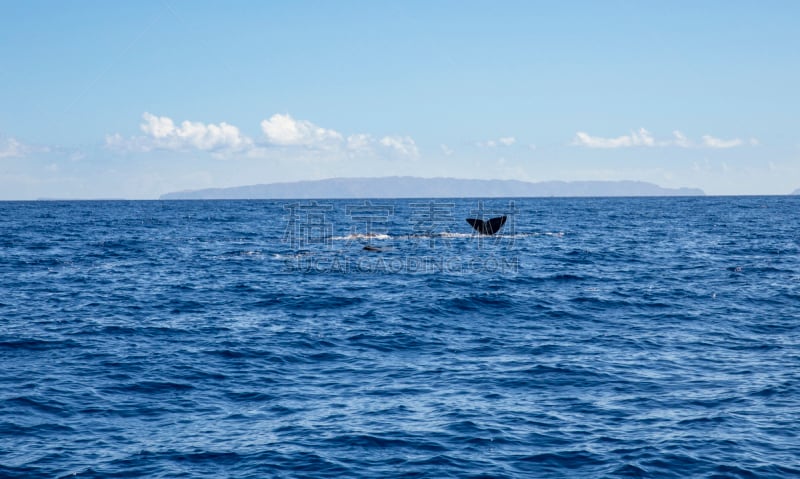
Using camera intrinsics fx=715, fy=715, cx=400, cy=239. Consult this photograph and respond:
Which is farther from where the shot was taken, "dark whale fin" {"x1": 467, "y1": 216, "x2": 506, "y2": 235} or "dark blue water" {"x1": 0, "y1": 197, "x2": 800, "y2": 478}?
"dark whale fin" {"x1": 467, "y1": 216, "x2": 506, "y2": 235}

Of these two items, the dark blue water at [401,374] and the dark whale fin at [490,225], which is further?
the dark whale fin at [490,225]

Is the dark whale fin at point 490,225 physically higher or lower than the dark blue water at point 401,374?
higher

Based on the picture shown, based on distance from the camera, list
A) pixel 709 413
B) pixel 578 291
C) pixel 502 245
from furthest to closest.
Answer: pixel 502 245, pixel 578 291, pixel 709 413

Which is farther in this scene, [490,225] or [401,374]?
[490,225]

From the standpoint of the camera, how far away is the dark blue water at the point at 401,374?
15344mm

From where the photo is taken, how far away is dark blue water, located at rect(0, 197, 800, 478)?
50.3ft

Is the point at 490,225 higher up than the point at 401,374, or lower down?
higher up

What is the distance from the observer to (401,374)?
21.6 m

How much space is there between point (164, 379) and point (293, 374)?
3.74m

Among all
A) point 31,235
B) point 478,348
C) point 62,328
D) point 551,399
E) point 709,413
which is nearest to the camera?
point 709,413

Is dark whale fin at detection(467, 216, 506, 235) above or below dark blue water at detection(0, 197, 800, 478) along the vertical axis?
above

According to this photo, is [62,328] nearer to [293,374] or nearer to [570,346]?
[293,374]

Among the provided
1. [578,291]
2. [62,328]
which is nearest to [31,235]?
[62,328]

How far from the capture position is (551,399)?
19.1 meters
